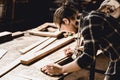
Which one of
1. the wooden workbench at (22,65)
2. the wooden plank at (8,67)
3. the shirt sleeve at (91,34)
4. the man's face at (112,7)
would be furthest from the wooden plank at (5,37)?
the shirt sleeve at (91,34)

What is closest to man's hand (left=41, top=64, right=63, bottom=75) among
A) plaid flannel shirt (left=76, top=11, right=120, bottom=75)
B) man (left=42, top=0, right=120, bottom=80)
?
man (left=42, top=0, right=120, bottom=80)

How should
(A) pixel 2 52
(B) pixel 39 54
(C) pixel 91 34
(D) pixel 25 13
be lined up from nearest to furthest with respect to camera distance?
1. (C) pixel 91 34
2. (B) pixel 39 54
3. (A) pixel 2 52
4. (D) pixel 25 13

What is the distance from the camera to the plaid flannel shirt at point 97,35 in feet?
6.79

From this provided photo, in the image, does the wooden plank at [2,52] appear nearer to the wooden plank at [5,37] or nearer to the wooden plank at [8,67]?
the wooden plank at [8,67]

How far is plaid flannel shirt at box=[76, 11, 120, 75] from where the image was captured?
207cm

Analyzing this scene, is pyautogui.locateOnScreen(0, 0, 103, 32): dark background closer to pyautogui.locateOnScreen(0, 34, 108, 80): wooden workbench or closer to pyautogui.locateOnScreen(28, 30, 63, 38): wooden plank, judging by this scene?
pyautogui.locateOnScreen(28, 30, 63, 38): wooden plank

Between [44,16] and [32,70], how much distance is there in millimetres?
4725

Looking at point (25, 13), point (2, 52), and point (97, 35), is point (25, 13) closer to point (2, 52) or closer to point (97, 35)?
point (2, 52)

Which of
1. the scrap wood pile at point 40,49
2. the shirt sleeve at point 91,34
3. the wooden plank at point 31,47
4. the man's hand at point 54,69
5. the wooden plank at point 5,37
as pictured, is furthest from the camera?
the wooden plank at point 5,37

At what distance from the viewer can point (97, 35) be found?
2.08 m

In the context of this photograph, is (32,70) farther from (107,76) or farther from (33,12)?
(33,12)

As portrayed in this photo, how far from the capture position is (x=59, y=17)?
2484 millimetres

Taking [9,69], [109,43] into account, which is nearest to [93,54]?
[109,43]

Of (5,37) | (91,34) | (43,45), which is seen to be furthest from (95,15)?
(5,37)
